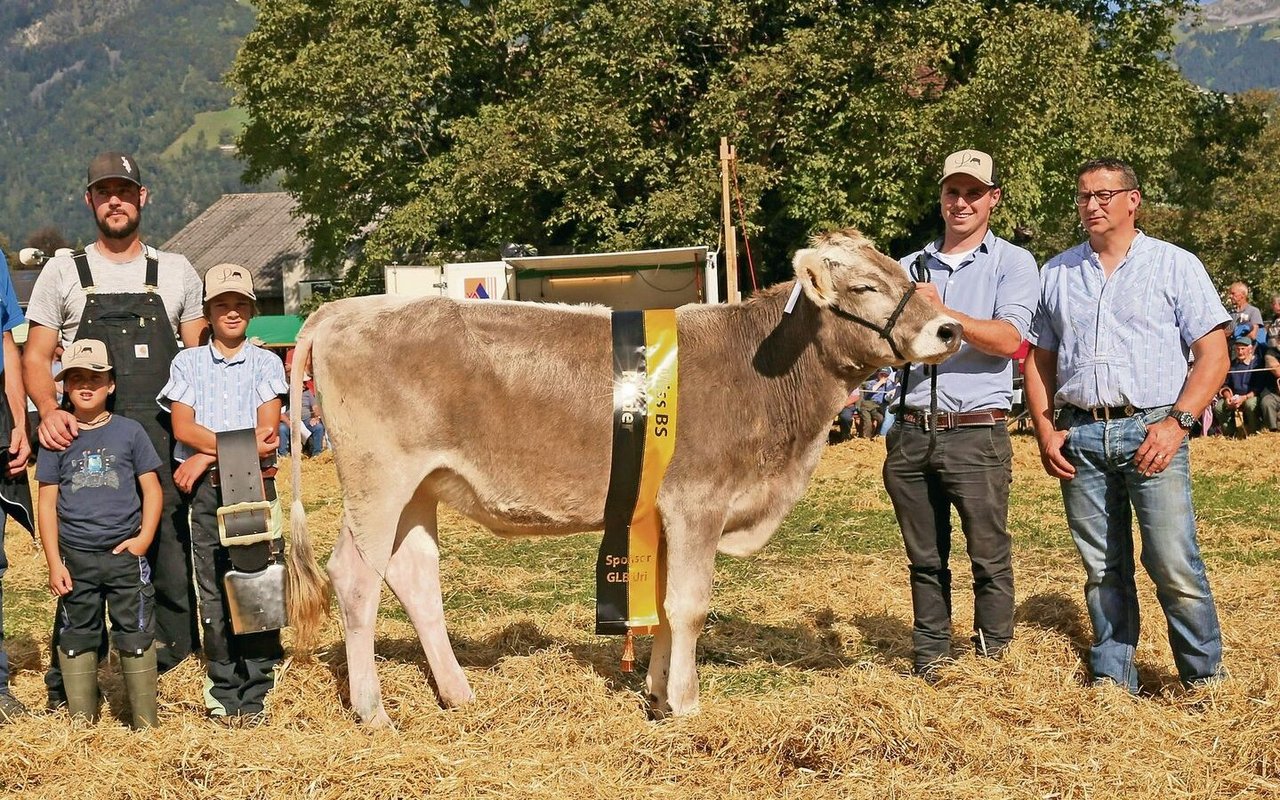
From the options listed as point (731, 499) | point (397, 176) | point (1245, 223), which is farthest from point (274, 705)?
point (1245, 223)

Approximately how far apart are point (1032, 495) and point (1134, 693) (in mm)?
6796

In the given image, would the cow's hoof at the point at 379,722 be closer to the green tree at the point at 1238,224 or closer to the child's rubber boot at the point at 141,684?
the child's rubber boot at the point at 141,684

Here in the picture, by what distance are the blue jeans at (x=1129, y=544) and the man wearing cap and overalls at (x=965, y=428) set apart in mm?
365

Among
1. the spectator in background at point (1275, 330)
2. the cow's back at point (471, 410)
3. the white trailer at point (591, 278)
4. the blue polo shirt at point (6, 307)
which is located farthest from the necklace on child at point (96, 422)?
the spectator in background at point (1275, 330)

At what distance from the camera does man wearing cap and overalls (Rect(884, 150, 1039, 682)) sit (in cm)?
564

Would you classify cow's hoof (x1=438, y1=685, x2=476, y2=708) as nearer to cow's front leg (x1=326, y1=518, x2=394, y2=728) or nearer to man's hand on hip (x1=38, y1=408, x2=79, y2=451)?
cow's front leg (x1=326, y1=518, x2=394, y2=728)

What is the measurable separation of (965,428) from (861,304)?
0.76 m

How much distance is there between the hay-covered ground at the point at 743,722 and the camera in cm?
458

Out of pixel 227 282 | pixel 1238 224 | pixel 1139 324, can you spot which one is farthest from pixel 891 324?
pixel 1238 224

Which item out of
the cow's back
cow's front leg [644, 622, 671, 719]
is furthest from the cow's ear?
cow's front leg [644, 622, 671, 719]

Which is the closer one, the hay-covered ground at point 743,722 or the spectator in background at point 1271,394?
the hay-covered ground at point 743,722

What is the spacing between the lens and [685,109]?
27469 mm

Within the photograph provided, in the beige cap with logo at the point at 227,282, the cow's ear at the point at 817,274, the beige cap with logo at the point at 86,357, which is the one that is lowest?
the beige cap with logo at the point at 86,357

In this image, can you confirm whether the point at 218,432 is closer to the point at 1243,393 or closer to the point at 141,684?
the point at 141,684
